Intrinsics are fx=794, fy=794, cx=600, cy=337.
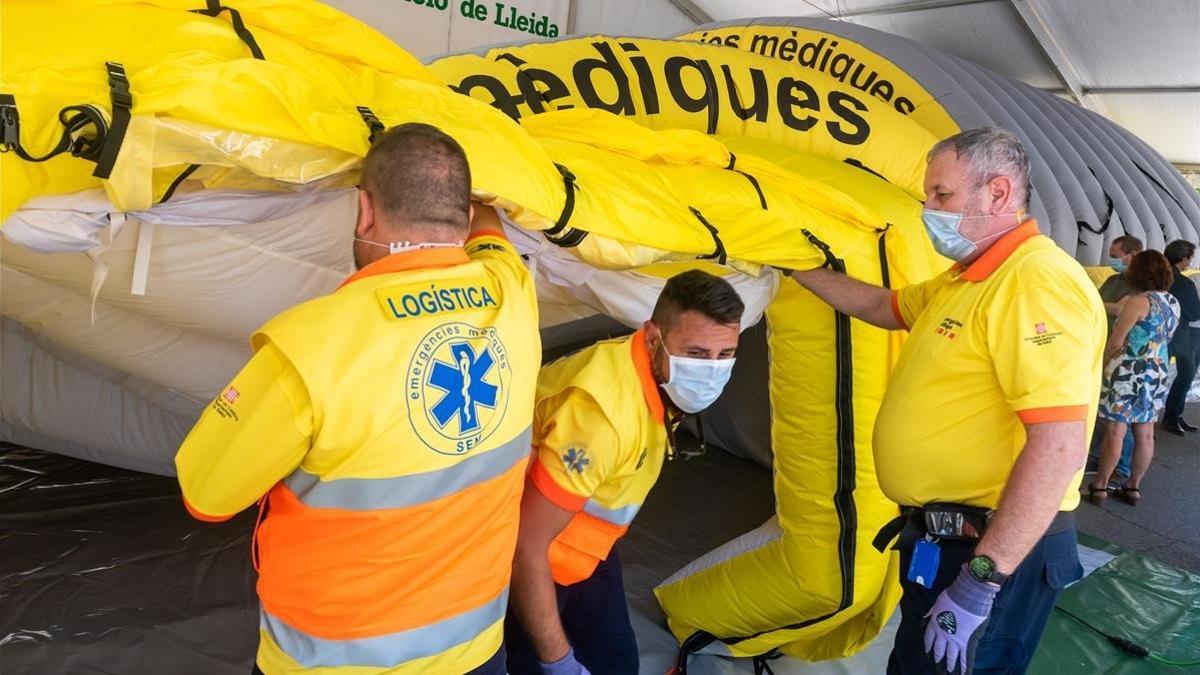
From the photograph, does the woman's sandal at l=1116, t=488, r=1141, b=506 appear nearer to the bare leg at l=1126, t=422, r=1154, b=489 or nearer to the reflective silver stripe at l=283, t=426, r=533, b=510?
the bare leg at l=1126, t=422, r=1154, b=489

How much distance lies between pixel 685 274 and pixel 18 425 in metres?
2.12

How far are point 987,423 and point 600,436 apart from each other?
679mm

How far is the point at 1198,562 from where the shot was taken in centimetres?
316

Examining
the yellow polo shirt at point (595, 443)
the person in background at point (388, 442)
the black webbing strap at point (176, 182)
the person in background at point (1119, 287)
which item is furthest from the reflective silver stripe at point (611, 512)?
the person in background at point (1119, 287)

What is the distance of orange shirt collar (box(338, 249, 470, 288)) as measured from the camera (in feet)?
3.21

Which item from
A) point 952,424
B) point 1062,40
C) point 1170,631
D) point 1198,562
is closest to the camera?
point 952,424

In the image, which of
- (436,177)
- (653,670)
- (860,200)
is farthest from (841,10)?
(436,177)

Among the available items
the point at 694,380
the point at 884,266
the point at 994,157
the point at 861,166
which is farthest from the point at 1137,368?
the point at 694,380

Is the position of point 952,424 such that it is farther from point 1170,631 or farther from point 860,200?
point 1170,631

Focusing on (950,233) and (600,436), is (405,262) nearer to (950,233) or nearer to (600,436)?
(600,436)

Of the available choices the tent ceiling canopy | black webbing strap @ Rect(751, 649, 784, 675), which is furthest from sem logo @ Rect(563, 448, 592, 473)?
the tent ceiling canopy

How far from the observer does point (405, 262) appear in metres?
0.99

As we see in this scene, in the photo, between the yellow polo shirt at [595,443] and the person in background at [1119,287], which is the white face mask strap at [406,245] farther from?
the person in background at [1119,287]

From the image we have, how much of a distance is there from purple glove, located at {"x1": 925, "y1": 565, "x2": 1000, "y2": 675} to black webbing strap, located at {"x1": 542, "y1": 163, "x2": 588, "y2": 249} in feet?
2.85
